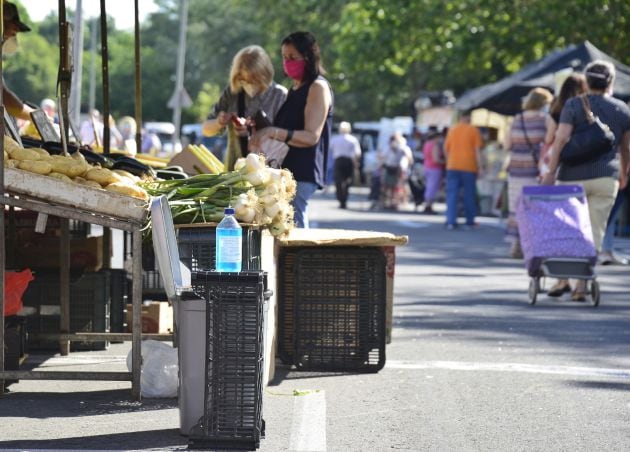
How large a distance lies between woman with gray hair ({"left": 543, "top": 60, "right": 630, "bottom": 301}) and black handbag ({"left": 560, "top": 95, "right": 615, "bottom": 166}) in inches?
1.7

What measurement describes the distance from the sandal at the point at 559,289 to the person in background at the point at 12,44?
16.8ft

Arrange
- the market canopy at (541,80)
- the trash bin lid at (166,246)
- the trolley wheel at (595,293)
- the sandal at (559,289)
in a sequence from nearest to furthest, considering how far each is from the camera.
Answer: the trash bin lid at (166,246) < the trolley wheel at (595,293) < the sandal at (559,289) < the market canopy at (541,80)

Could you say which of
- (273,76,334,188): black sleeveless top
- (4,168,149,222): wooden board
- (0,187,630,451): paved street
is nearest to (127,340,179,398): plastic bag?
(0,187,630,451): paved street

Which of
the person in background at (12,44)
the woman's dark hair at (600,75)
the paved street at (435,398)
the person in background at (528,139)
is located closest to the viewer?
the paved street at (435,398)

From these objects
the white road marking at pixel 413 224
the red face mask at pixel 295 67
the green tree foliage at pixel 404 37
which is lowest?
the white road marking at pixel 413 224

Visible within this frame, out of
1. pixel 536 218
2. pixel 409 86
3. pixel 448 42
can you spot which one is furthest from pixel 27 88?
pixel 536 218

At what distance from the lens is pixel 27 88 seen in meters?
134

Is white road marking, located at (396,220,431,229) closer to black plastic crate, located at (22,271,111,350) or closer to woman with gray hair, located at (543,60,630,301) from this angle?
woman with gray hair, located at (543,60,630,301)

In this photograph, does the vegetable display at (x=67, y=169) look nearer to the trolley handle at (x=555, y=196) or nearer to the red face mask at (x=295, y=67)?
the red face mask at (x=295, y=67)

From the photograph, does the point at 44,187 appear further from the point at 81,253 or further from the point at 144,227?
the point at 81,253

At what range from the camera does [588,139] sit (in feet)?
42.0

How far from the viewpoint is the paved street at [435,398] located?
21.9ft

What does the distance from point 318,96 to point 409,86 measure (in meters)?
55.0

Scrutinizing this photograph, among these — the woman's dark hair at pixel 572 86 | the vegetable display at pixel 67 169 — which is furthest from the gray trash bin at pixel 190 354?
the woman's dark hair at pixel 572 86
